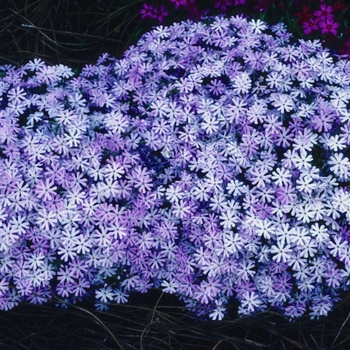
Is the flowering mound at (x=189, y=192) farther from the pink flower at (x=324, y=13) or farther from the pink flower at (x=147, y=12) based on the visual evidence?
the pink flower at (x=147, y=12)

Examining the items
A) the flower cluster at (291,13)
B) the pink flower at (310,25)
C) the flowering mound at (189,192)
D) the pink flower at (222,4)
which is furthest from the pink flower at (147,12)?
the flowering mound at (189,192)

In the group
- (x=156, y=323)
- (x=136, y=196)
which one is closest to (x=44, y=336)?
(x=156, y=323)

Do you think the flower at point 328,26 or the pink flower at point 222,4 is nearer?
the flower at point 328,26

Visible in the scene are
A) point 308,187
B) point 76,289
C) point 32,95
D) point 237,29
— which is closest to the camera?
point 308,187

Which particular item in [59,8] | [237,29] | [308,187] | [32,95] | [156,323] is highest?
[59,8]

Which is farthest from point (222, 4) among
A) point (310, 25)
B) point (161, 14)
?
point (310, 25)

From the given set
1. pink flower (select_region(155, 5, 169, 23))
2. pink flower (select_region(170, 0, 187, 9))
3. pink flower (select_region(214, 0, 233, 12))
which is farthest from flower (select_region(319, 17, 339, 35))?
pink flower (select_region(155, 5, 169, 23))

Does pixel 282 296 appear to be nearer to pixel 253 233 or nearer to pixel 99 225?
pixel 253 233
